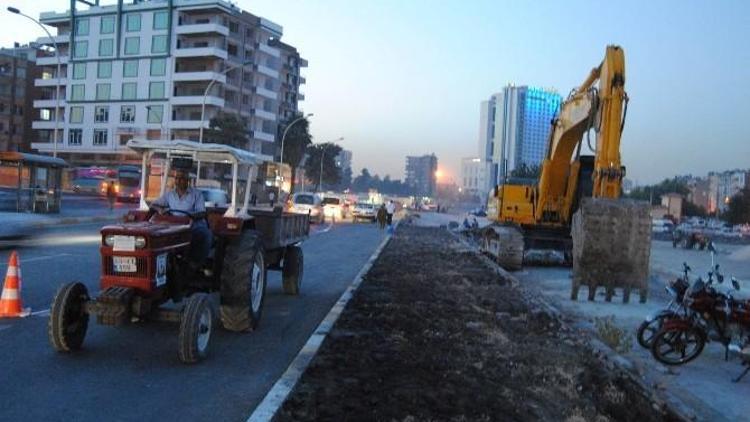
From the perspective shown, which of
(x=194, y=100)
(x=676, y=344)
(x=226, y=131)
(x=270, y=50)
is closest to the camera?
(x=676, y=344)

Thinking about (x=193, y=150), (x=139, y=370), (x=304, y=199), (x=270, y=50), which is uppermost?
(x=270, y=50)

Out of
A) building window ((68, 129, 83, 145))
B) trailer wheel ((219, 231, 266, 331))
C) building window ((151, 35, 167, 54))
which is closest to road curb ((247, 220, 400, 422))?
trailer wheel ((219, 231, 266, 331))

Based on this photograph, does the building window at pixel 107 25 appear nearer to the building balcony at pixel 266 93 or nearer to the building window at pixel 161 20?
the building window at pixel 161 20

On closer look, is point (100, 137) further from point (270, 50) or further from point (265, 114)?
point (270, 50)

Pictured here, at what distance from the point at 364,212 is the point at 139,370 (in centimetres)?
4726

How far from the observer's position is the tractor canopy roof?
8.98 metres

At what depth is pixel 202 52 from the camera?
270 feet

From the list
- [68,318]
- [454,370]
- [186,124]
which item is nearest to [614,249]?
[454,370]

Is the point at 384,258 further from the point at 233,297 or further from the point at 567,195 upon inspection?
the point at 233,297

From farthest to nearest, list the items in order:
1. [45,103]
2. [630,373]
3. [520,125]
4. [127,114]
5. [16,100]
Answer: [16,100], [45,103], [127,114], [520,125], [630,373]

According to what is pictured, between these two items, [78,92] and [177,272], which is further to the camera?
[78,92]

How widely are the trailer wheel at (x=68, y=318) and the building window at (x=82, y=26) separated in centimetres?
9286

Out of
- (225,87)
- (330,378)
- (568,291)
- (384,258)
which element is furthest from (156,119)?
(330,378)

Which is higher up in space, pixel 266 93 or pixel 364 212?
pixel 266 93
